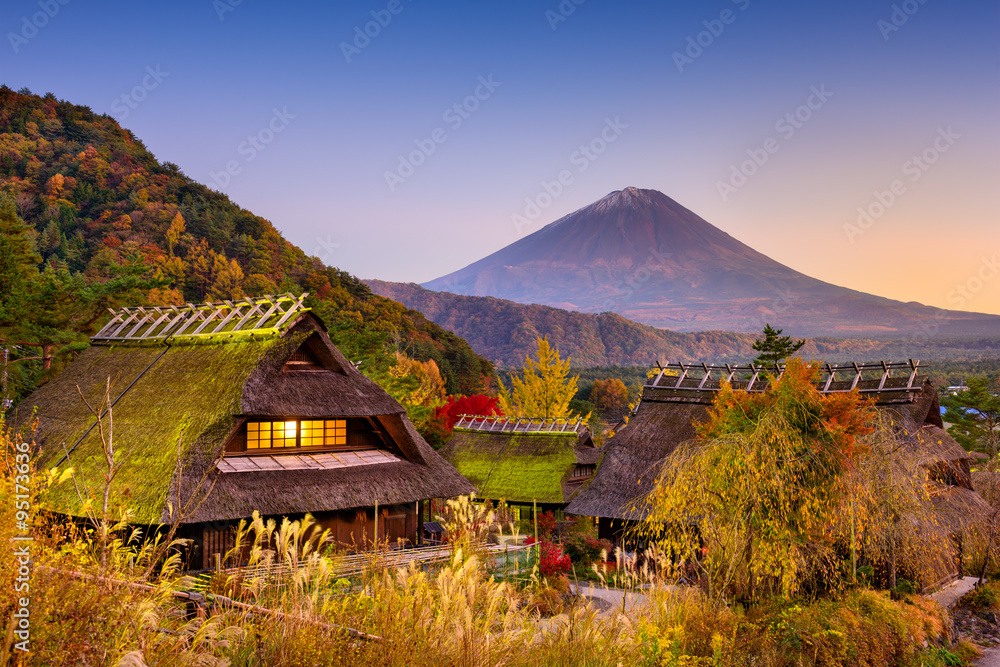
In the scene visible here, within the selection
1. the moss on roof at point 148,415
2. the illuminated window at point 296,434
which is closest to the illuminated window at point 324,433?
the illuminated window at point 296,434

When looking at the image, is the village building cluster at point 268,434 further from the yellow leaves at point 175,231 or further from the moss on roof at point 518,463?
the yellow leaves at point 175,231

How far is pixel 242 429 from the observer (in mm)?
16375

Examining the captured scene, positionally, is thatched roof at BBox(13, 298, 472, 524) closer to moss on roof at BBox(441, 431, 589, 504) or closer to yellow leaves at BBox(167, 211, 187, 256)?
moss on roof at BBox(441, 431, 589, 504)

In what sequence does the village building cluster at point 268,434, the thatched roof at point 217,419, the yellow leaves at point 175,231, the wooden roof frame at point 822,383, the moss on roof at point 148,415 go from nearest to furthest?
the moss on roof at point 148,415, the thatched roof at point 217,419, the village building cluster at point 268,434, the wooden roof frame at point 822,383, the yellow leaves at point 175,231

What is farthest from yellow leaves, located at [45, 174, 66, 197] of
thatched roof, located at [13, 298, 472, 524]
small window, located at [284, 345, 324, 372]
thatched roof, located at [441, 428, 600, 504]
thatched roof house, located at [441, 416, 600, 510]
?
small window, located at [284, 345, 324, 372]

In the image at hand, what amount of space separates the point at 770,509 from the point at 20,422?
18.4 meters

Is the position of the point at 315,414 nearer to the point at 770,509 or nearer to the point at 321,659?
the point at 770,509

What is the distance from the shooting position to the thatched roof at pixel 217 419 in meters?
14.2

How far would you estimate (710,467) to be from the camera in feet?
43.0

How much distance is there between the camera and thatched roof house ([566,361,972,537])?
21016 mm

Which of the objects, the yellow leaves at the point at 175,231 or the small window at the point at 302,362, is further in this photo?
the yellow leaves at the point at 175,231

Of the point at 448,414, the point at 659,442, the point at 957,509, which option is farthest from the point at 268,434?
the point at 448,414

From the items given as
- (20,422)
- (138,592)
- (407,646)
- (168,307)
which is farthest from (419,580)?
(168,307)

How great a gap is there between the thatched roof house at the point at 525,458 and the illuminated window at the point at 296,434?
35.4 ft
